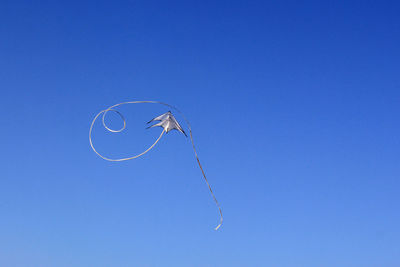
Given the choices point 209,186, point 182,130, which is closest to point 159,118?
point 182,130

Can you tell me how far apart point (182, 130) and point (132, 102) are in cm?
252

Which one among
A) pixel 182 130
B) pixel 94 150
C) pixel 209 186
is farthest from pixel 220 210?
pixel 94 150

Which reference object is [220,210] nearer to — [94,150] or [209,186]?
[209,186]

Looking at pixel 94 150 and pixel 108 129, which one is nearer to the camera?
pixel 94 150

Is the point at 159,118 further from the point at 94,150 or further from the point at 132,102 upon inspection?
the point at 94,150

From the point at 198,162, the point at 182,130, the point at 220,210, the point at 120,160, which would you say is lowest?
the point at 220,210

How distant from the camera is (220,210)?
1614cm

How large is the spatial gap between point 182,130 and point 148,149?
170cm

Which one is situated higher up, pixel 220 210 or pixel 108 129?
pixel 108 129

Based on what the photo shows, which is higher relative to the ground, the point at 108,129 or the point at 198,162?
the point at 108,129

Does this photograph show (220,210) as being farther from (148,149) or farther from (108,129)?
(108,129)

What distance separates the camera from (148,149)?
18016 millimetres

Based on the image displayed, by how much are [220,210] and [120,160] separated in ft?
14.6

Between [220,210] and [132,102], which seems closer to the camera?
[220,210]
